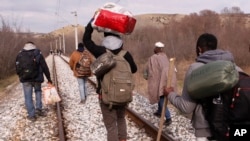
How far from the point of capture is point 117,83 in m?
4.32

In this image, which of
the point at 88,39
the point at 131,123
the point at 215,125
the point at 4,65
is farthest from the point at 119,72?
the point at 4,65

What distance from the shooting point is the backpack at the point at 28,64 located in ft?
27.8

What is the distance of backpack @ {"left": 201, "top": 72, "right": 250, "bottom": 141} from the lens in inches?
117

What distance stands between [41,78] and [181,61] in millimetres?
27245

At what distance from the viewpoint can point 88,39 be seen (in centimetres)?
435

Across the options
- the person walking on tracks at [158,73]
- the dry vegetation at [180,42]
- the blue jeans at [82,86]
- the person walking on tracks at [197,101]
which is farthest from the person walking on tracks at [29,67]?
the dry vegetation at [180,42]

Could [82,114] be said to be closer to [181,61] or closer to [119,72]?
[119,72]

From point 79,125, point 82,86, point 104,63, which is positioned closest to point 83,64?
point 82,86

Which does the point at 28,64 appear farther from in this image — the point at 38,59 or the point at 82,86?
the point at 82,86

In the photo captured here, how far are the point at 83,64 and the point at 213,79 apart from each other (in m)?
7.88

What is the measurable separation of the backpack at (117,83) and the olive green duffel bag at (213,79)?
138 centimetres

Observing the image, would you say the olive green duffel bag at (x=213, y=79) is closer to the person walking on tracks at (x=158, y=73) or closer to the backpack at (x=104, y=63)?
the backpack at (x=104, y=63)

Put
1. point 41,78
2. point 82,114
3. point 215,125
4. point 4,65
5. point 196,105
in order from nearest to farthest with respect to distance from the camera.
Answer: point 215,125 < point 196,105 < point 41,78 < point 82,114 < point 4,65

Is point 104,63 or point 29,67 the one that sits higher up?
point 104,63
